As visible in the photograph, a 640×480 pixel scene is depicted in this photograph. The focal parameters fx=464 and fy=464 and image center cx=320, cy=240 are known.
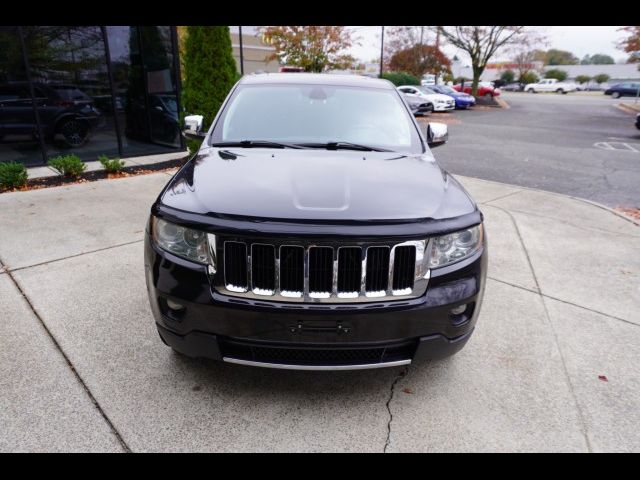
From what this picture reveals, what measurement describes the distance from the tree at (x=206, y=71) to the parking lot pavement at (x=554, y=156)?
4.95 meters

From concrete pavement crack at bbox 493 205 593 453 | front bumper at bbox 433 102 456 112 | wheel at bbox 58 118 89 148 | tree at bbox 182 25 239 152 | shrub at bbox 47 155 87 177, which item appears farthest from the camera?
front bumper at bbox 433 102 456 112

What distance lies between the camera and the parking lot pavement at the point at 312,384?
2.31 m

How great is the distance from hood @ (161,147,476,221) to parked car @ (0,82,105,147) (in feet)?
23.1

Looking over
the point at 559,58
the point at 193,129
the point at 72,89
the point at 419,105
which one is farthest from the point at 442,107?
the point at 559,58

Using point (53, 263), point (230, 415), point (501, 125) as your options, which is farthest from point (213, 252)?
Answer: point (501, 125)

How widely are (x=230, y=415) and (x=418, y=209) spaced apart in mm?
1442

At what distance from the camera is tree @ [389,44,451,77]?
38.4m

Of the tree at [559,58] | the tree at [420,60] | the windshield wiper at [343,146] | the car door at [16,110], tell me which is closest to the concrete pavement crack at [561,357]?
the windshield wiper at [343,146]

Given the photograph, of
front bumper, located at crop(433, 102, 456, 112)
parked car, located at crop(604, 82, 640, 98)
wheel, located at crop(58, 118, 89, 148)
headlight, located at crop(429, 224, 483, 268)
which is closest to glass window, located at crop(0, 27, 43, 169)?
wheel, located at crop(58, 118, 89, 148)

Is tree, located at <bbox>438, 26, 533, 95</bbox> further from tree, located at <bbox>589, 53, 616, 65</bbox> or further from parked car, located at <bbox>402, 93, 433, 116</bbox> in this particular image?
tree, located at <bbox>589, 53, 616, 65</bbox>

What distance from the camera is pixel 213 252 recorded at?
7.25ft

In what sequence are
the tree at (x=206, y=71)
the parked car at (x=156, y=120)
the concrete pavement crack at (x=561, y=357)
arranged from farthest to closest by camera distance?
the parked car at (x=156, y=120), the tree at (x=206, y=71), the concrete pavement crack at (x=561, y=357)

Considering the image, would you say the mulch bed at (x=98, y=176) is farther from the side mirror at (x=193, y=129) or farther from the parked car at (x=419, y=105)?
the parked car at (x=419, y=105)

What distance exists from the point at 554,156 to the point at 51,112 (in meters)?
11.3
